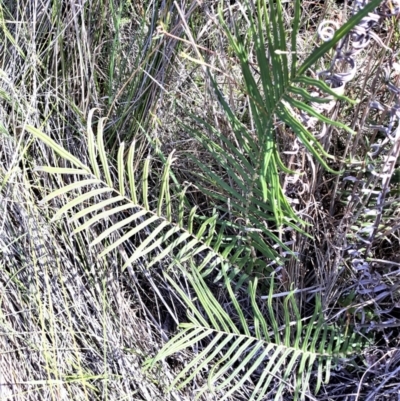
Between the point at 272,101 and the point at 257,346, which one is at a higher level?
the point at 272,101

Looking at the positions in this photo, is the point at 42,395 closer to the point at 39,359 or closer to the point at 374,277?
the point at 39,359

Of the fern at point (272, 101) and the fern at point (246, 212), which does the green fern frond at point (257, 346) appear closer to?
the fern at point (246, 212)

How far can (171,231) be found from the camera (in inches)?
30.8

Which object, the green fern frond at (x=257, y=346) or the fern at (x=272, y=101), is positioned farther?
the green fern frond at (x=257, y=346)

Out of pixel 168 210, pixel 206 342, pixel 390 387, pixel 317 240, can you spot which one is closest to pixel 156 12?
pixel 168 210

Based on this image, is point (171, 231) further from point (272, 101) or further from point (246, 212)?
point (272, 101)

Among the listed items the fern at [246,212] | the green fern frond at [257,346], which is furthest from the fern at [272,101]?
the green fern frond at [257,346]

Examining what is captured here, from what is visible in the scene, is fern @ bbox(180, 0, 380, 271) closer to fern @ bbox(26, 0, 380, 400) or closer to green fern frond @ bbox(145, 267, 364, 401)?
fern @ bbox(26, 0, 380, 400)

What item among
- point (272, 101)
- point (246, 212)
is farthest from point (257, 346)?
point (272, 101)

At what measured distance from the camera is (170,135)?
954 millimetres

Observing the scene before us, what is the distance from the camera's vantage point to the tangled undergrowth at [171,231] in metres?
0.81

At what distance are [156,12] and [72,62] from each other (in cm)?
19

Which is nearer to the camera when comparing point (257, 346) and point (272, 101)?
point (272, 101)

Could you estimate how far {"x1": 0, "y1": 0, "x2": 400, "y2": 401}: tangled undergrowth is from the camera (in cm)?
81
